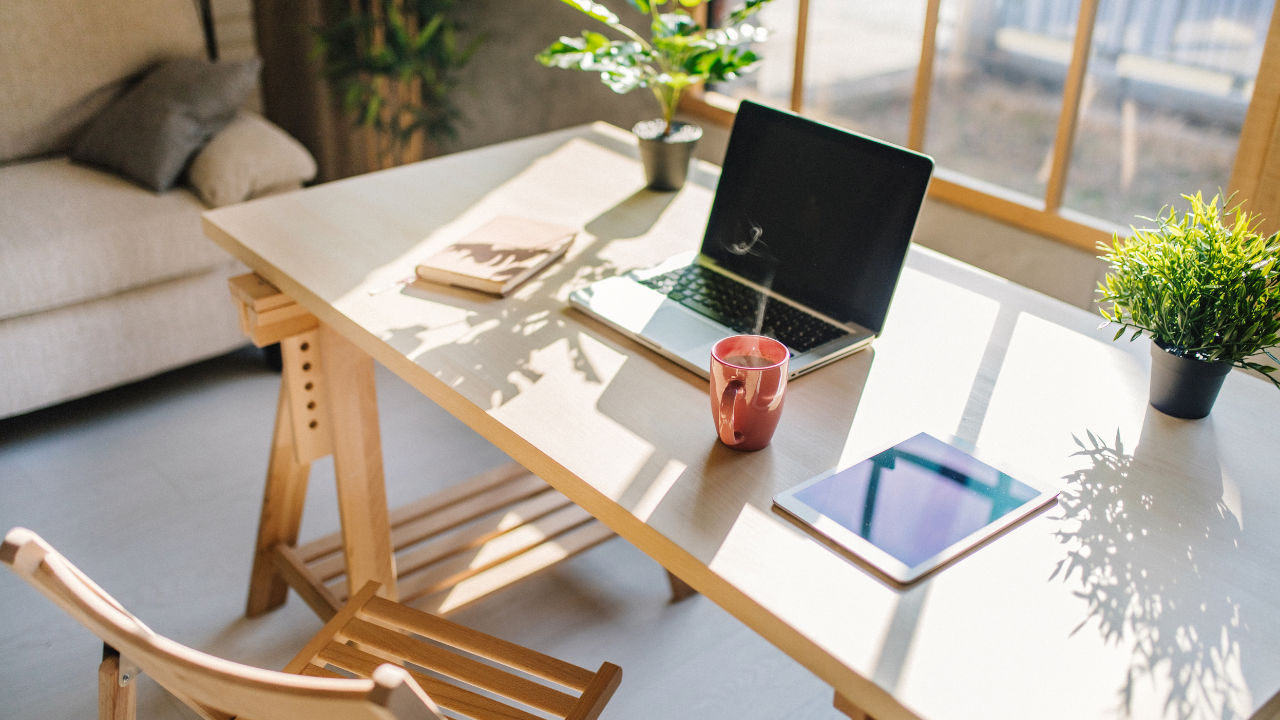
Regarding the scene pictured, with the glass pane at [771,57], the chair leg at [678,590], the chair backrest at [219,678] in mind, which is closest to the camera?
the chair backrest at [219,678]

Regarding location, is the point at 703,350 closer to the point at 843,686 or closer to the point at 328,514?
the point at 843,686

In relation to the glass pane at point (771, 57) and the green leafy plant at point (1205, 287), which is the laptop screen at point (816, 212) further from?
the glass pane at point (771, 57)

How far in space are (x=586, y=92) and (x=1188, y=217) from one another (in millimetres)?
2092

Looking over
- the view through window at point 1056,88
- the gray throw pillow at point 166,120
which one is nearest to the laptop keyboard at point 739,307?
the gray throw pillow at point 166,120

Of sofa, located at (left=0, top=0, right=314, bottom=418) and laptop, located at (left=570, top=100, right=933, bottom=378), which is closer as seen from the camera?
laptop, located at (left=570, top=100, right=933, bottom=378)

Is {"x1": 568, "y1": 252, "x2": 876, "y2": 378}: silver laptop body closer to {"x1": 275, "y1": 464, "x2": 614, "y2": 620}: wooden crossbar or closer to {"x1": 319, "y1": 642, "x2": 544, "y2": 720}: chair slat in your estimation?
{"x1": 319, "y1": 642, "x2": 544, "y2": 720}: chair slat

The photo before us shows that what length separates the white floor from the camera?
157cm

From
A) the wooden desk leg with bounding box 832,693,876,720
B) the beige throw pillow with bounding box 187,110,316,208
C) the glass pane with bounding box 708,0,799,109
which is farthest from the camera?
the glass pane with bounding box 708,0,799,109

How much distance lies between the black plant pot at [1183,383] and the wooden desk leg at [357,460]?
101cm

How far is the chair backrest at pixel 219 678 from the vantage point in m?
0.62

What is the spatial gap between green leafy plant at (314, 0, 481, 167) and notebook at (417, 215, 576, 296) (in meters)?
1.57

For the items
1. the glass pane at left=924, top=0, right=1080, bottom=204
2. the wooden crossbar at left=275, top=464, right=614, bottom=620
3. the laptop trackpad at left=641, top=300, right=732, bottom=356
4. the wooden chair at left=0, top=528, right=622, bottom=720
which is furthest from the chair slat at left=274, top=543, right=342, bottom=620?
the glass pane at left=924, top=0, right=1080, bottom=204

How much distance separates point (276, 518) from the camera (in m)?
1.67

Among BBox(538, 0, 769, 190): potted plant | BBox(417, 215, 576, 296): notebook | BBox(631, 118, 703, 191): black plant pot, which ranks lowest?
BBox(417, 215, 576, 296): notebook
